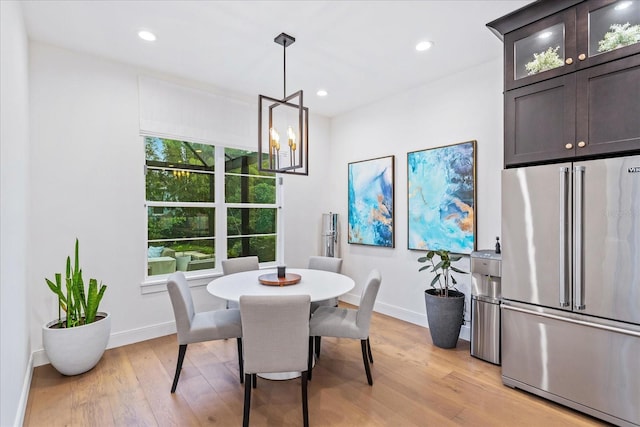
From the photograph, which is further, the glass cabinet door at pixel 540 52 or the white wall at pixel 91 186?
the white wall at pixel 91 186

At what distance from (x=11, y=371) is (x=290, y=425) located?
1678 millimetres

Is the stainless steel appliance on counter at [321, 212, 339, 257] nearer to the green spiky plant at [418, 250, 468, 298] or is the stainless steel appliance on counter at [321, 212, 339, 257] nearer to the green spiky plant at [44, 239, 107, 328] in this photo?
the green spiky plant at [418, 250, 468, 298]

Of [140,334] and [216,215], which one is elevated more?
[216,215]

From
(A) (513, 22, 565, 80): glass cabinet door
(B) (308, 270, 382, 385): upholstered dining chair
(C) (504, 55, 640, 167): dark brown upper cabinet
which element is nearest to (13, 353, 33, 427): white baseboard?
(B) (308, 270, 382, 385): upholstered dining chair

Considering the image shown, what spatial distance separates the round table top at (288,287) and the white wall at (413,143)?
1421mm

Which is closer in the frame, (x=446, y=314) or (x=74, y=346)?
(x=74, y=346)

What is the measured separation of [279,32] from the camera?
9.21 ft

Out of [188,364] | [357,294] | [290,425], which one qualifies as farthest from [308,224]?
[290,425]

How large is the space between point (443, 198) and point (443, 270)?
2.66ft

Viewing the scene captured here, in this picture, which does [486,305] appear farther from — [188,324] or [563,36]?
[188,324]

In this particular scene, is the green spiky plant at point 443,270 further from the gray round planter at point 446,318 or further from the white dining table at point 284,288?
the white dining table at point 284,288

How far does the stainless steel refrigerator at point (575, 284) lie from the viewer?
2016mm

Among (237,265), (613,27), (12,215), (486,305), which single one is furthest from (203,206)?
(613,27)

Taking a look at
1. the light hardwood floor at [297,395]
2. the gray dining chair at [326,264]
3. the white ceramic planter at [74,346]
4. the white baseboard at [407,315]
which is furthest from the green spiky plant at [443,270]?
the white ceramic planter at [74,346]
